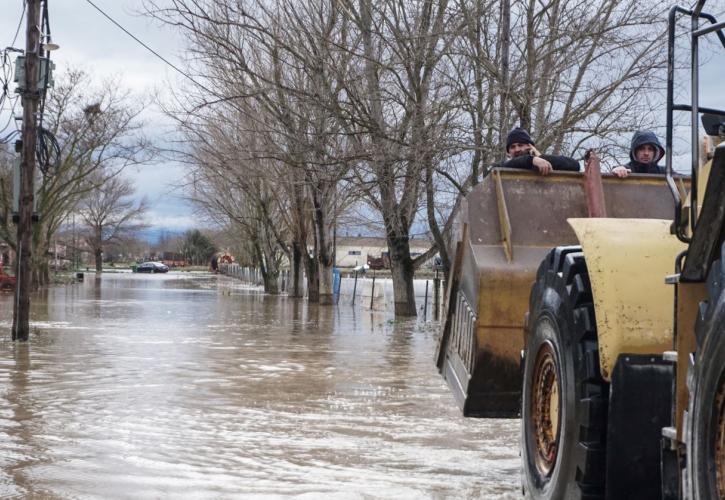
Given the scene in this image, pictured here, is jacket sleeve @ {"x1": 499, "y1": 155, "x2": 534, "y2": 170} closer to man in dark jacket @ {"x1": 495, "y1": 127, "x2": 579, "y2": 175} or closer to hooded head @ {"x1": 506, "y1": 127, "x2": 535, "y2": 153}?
man in dark jacket @ {"x1": 495, "y1": 127, "x2": 579, "y2": 175}

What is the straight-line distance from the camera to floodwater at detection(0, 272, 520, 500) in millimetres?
6281

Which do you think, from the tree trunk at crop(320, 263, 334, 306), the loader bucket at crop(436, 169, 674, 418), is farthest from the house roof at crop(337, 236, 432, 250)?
the loader bucket at crop(436, 169, 674, 418)

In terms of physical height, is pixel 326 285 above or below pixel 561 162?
below

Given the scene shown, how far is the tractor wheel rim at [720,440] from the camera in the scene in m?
2.93

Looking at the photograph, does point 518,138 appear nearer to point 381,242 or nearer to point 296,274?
point 296,274

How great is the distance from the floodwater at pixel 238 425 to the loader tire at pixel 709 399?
302 cm

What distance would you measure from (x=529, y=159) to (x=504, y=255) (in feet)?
3.04

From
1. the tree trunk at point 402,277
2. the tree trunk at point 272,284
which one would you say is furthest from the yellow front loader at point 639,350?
the tree trunk at point 272,284

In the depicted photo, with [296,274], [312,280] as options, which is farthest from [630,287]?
[296,274]

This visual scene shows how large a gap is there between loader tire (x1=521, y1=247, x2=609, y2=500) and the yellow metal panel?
106 millimetres

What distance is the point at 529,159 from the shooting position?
6.71m

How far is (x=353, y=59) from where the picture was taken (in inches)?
770

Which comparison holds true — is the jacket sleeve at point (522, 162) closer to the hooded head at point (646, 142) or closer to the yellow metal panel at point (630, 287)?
the hooded head at point (646, 142)

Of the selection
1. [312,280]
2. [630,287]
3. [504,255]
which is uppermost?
[504,255]
